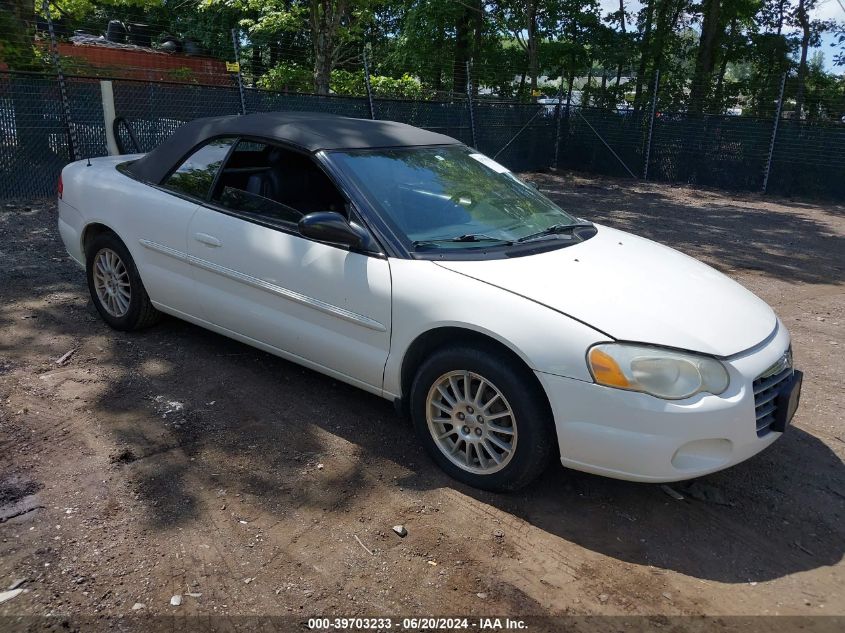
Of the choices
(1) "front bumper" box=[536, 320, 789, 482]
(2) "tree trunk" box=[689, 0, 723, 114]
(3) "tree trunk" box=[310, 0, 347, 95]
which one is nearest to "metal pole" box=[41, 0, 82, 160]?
(3) "tree trunk" box=[310, 0, 347, 95]

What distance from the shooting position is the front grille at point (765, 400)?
3219 mm

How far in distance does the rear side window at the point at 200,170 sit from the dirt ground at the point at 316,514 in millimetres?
1121

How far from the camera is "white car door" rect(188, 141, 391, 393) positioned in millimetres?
3729

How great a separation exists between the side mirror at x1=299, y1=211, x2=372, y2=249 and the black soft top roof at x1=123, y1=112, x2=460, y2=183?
635 mm

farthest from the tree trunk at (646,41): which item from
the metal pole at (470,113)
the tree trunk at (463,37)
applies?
the metal pole at (470,113)

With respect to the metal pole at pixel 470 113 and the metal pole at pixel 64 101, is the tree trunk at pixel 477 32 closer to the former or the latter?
the metal pole at pixel 470 113

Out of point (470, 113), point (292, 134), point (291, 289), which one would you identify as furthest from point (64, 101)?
point (470, 113)

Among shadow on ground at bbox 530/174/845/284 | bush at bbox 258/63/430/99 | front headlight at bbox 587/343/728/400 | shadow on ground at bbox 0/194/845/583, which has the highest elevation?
bush at bbox 258/63/430/99

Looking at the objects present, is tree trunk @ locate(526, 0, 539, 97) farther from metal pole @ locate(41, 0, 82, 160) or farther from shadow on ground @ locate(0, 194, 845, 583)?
shadow on ground @ locate(0, 194, 845, 583)

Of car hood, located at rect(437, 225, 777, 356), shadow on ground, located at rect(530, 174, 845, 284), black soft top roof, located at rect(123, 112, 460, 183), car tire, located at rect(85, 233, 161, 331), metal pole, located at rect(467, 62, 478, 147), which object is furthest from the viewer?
metal pole, located at rect(467, 62, 478, 147)

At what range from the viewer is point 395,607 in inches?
107

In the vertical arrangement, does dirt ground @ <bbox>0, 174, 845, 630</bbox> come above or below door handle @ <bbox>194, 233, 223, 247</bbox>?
below

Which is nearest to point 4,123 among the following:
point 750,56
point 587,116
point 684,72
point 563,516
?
point 563,516

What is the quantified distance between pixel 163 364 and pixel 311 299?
1.48 meters
